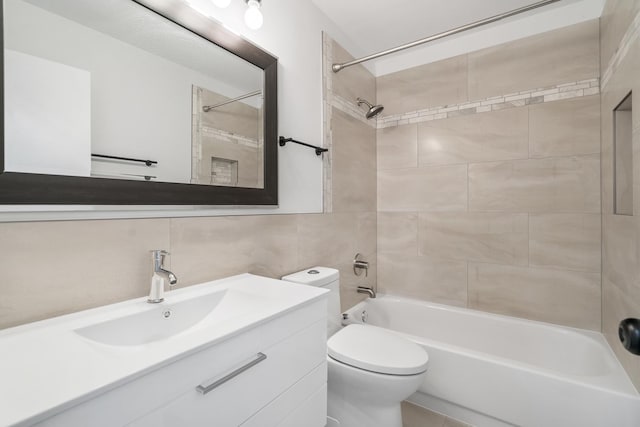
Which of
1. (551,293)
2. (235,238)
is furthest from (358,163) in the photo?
(551,293)

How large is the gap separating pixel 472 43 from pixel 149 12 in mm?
2118

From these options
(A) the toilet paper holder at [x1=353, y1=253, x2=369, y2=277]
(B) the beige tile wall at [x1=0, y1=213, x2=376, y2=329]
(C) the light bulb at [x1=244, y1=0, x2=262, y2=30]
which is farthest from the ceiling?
(A) the toilet paper holder at [x1=353, y1=253, x2=369, y2=277]

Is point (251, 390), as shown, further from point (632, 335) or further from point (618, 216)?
point (618, 216)

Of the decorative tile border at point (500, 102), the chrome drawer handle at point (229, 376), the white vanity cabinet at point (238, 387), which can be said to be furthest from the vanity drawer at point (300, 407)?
the decorative tile border at point (500, 102)

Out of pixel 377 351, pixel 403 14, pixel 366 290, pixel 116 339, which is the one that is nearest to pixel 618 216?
pixel 377 351

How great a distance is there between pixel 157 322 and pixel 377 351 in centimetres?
102

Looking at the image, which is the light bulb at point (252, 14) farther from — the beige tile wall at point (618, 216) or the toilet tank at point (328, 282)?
the beige tile wall at point (618, 216)

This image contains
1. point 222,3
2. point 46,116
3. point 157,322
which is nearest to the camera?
point 46,116

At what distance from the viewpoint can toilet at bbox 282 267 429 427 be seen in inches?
52.7

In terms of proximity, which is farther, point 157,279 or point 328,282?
point 328,282

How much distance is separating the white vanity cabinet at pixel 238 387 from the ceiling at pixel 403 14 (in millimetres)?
1821

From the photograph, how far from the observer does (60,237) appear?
841 millimetres

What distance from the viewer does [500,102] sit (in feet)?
6.77

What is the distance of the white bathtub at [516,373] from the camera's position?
1.30m
